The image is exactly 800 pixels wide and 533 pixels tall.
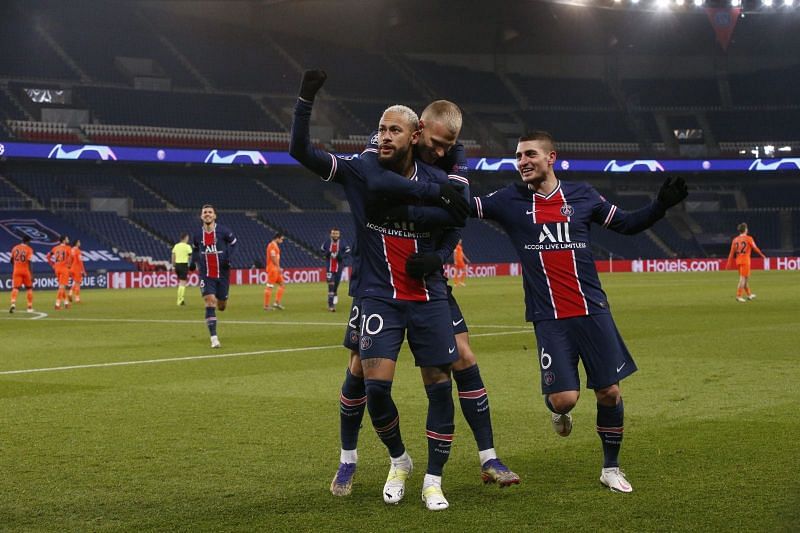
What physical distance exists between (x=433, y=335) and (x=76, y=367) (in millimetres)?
9103

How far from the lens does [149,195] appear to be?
55.3 metres

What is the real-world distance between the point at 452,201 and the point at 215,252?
1185 centimetres

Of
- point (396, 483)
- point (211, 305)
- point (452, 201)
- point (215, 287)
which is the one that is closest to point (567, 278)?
point (452, 201)

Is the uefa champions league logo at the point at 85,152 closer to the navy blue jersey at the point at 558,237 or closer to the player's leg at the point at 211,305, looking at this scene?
the player's leg at the point at 211,305

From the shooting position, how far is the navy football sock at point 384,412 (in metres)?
6.11

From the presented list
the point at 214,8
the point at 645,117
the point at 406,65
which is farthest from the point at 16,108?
the point at 645,117

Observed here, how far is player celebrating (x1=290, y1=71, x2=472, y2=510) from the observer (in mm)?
5988

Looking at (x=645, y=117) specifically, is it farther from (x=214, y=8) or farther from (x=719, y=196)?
(x=214, y=8)

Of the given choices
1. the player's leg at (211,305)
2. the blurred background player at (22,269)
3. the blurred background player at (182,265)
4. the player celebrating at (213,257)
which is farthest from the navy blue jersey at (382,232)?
the blurred background player at (182,265)

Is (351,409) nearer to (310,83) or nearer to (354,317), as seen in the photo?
(354,317)

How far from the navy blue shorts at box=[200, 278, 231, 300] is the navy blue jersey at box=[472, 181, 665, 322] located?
35.8ft

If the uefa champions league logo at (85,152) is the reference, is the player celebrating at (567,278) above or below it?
below

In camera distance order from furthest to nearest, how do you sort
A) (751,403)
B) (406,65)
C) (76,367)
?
(406,65), (76,367), (751,403)

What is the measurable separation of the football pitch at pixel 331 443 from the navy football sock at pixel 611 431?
0.19 m
